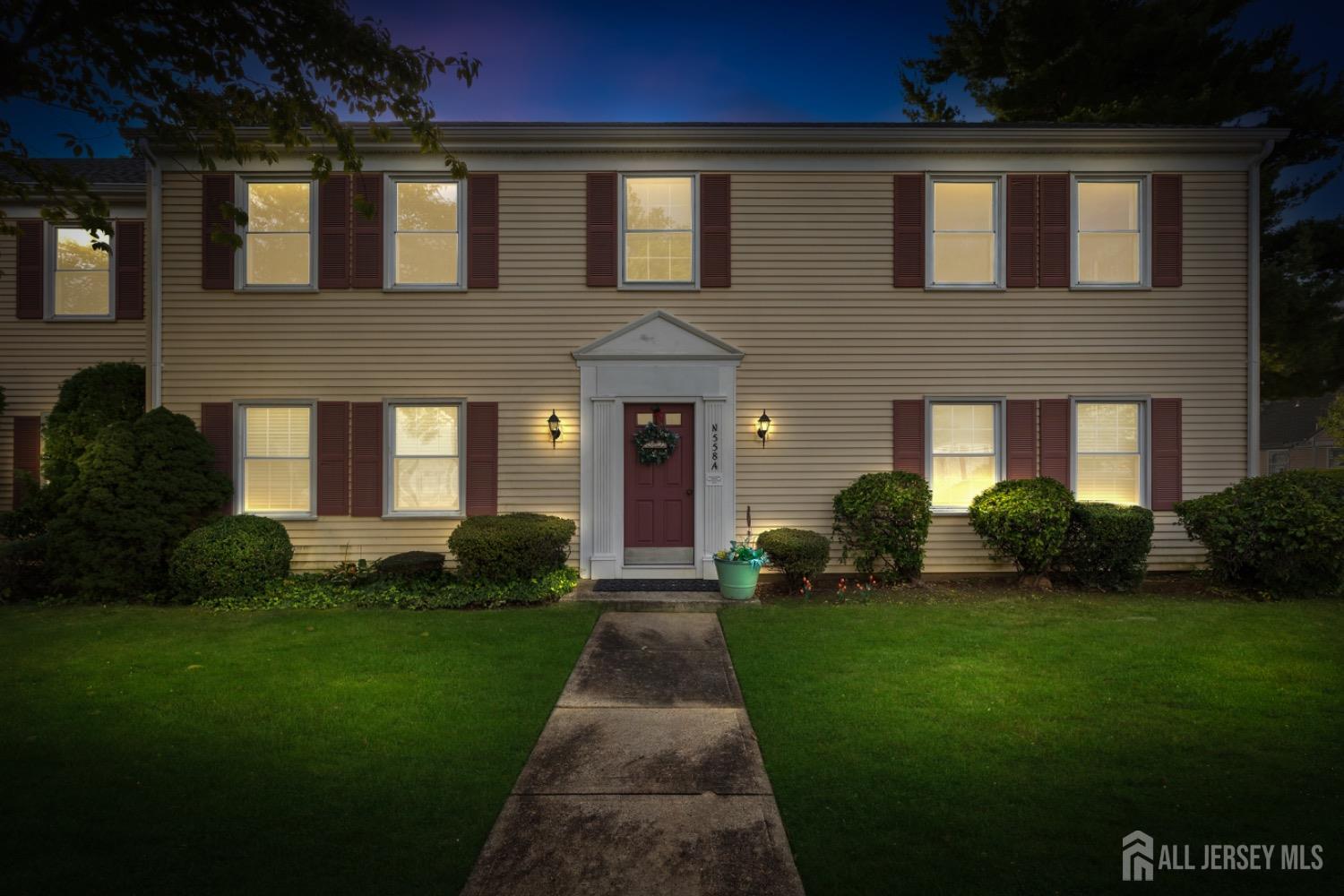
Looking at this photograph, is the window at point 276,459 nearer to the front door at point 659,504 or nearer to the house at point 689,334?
the house at point 689,334

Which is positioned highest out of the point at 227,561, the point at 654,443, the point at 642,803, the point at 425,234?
the point at 425,234

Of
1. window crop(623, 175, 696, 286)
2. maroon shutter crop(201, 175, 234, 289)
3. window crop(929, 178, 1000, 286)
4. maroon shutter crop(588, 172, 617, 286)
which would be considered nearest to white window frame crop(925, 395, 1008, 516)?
window crop(929, 178, 1000, 286)

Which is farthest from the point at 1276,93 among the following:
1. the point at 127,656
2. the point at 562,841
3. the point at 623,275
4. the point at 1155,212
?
the point at 127,656

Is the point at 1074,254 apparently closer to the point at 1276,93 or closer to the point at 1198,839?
the point at 1198,839

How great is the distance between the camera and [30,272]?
35.9ft

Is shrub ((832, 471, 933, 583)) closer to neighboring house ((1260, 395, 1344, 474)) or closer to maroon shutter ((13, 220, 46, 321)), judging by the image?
maroon shutter ((13, 220, 46, 321))

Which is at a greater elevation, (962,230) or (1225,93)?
(1225,93)

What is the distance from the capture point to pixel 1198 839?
3189mm

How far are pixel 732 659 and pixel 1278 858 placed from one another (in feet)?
12.1

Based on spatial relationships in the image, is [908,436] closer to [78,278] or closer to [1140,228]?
[1140,228]

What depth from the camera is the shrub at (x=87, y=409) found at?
985 centimetres

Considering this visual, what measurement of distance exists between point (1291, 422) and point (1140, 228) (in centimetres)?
4355

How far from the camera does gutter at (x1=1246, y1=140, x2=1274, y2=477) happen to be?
9.21 metres

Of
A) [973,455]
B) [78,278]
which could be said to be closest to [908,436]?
[973,455]
